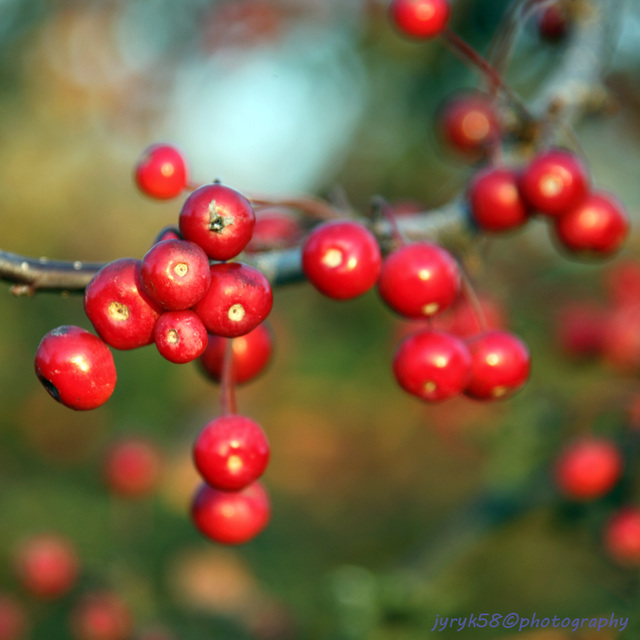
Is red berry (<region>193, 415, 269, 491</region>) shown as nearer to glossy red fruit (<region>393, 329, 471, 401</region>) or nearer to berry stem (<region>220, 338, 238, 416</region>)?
berry stem (<region>220, 338, 238, 416</region>)

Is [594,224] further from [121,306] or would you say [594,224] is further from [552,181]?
[121,306]

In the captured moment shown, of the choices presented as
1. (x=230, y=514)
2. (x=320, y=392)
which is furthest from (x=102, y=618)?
(x=320, y=392)

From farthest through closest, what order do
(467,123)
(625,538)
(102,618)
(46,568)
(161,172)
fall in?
(46,568) → (102,618) → (467,123) → (625,538) → (161,172)

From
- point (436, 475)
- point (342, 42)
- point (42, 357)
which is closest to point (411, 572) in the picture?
point (42, 357)

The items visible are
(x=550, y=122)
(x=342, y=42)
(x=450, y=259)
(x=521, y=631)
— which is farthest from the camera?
(x=342, y=42)

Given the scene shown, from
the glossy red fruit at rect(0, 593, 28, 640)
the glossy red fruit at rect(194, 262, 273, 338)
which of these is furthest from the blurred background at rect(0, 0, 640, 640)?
the glossy red fruit at rect(194, 262, 273, 338)

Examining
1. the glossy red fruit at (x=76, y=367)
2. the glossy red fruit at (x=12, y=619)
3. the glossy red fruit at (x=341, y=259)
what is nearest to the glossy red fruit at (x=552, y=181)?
the glossy red fruit at (x=341, y=259)

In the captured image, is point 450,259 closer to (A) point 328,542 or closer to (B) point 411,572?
(B) point 411,572

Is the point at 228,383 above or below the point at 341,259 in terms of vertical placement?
below
